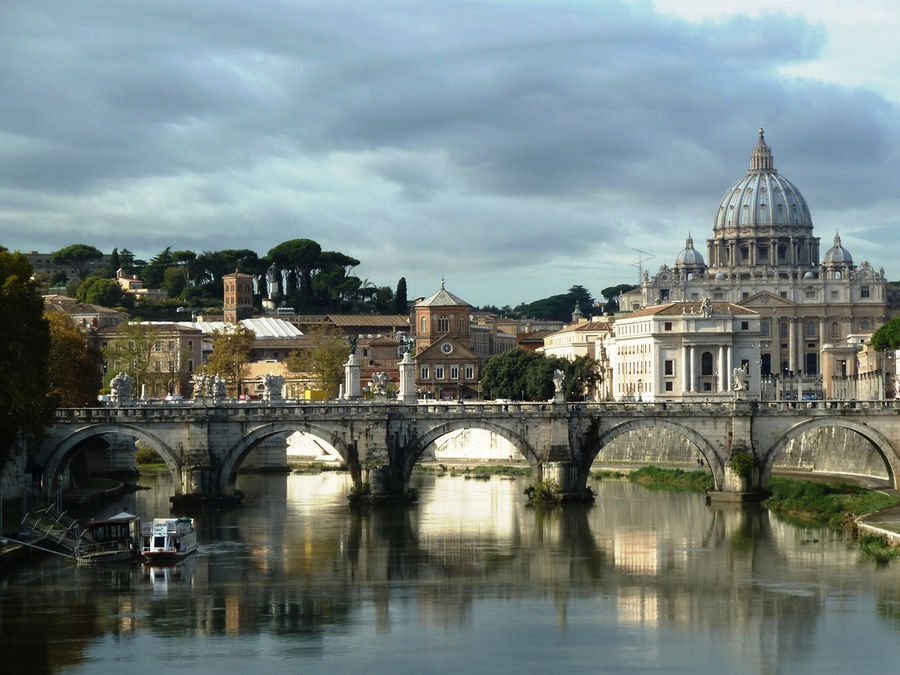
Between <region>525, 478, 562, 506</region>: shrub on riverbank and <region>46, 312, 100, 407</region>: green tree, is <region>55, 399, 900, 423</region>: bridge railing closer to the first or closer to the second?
<region>525, 478, 562, 506</region>: shrub on riverbank

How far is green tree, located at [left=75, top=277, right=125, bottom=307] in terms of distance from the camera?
18462 centimetres

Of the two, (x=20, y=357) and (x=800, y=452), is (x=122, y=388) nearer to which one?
(x=20, y=357)

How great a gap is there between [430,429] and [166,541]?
2001cm

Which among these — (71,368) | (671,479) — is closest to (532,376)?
(671,479)

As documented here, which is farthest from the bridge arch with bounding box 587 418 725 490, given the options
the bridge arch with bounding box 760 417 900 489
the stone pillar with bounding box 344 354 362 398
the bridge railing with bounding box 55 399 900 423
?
the stone pillar with bounding box 344 354 362 398

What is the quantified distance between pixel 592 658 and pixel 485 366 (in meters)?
101

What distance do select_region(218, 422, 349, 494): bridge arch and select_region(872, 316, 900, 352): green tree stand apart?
52950 mm

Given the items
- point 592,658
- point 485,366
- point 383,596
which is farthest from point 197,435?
point 485,366

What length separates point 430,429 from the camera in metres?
79.8

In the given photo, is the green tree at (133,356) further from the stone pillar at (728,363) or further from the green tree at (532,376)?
the stone pillar at (728,363)

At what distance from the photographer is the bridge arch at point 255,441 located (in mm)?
79250

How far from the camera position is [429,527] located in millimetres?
71875

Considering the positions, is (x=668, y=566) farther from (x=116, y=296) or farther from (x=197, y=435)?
(x=116, y=296)

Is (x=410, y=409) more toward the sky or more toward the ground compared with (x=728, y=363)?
more toward the ground
